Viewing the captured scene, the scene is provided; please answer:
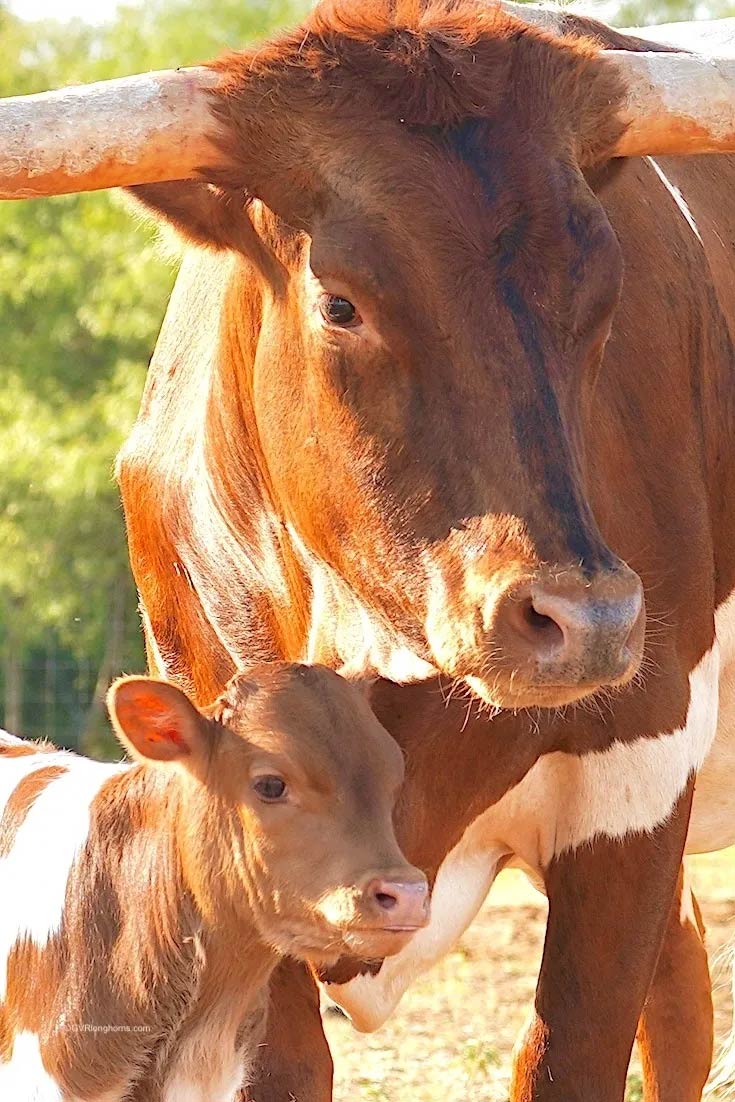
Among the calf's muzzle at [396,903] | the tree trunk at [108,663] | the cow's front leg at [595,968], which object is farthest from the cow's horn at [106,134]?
the tree trunk at [108,663]

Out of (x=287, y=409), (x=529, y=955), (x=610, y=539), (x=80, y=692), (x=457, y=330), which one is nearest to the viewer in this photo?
(x=457, y=330)

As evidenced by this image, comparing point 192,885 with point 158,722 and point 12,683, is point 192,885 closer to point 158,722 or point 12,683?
point 158,722

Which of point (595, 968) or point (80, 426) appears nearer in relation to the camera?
point (595, 968)

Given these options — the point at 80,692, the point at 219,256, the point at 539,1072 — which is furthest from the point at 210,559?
the point at 80,692

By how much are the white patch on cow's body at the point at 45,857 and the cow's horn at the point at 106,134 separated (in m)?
1.16

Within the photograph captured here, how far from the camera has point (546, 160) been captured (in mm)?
3338

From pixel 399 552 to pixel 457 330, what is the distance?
387mm

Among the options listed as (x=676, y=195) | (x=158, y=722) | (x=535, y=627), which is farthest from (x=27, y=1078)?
(x=676, y=195)

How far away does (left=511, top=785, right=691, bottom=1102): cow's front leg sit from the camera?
398 cm

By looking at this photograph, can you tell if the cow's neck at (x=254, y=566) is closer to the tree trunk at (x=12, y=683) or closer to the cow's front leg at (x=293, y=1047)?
the cow's front leg at (x=293, y=1047)

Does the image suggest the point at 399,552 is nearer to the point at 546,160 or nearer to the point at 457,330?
the point at 457,330

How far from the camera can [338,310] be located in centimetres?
333

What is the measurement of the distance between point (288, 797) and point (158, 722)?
10.4 inches

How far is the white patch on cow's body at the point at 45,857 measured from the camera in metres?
3.65
